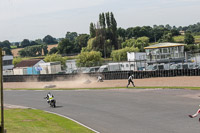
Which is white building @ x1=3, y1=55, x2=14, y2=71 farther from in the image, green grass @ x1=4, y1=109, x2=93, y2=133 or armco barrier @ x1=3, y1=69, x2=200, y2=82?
green grass @ x1=4, y1=109, x2=93, y2=133

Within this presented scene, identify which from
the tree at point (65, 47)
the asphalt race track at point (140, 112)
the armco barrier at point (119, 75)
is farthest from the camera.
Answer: the tree at point (65, 47)

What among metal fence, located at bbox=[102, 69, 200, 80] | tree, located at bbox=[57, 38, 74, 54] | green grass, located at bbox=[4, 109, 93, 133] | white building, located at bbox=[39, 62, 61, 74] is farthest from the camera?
tree, located at bbox=[57, 38, 74, 54]

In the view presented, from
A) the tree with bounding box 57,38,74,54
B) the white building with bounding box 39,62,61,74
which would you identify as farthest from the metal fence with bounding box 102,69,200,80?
the tree with bounding box 57,38,74,54

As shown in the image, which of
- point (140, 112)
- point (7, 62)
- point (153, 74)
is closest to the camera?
point (140, 112)

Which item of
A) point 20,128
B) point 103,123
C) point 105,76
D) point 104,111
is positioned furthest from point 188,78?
point 20,128

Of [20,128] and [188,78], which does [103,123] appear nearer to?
[20,128]

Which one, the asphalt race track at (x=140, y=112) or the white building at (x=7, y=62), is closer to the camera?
the asphalt race track at (x=140, y=112)

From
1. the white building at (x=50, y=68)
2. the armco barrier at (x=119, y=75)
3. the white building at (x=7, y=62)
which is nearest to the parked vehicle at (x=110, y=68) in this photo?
the armco barrier at (x=119, y=75)

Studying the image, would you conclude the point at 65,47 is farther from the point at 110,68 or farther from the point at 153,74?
the point at 153,74

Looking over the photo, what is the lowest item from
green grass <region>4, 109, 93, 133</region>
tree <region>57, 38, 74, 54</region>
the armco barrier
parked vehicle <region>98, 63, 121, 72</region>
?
green grass <region>4, 109, 93, 133</region>

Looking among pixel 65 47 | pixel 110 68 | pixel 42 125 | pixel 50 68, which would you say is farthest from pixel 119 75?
pixel 65 47

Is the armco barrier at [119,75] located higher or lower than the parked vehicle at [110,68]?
lower

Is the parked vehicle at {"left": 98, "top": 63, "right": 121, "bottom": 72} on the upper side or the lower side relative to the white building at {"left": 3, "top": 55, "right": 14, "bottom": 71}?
lower

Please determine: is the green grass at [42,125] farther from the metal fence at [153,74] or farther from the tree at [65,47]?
the tree at [65,47]
